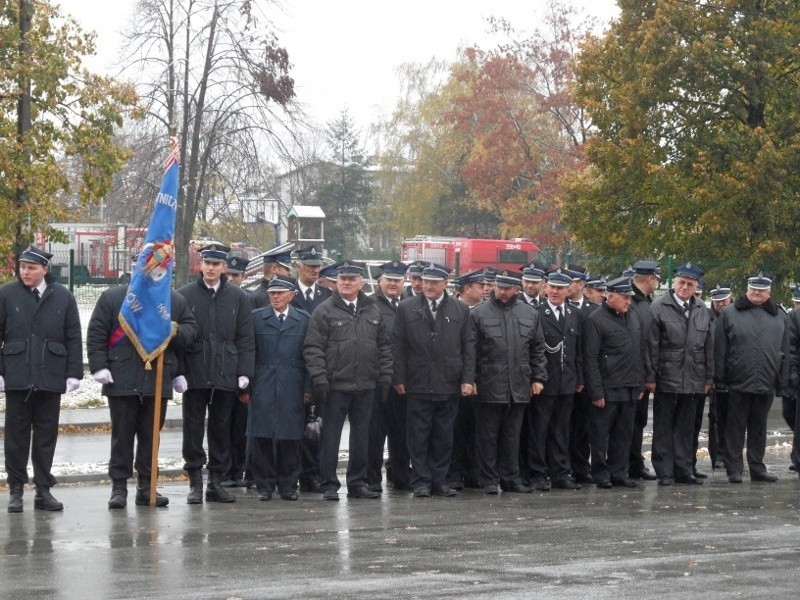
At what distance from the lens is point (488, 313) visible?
13906 mm

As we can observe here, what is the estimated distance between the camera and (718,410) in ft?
51.6

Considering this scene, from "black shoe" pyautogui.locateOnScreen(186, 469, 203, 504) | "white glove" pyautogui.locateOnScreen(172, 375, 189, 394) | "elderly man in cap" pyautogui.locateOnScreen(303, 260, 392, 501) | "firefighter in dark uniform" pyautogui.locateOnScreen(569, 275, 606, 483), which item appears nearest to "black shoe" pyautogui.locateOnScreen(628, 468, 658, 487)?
"firefighter in dark uniform" pyautogui.locateOnScreen(569, 275, 606, 483)

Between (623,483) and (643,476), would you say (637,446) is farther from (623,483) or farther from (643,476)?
(623,483)

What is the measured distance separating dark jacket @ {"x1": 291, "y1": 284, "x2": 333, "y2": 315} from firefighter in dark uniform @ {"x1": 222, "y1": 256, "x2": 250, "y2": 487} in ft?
2.04

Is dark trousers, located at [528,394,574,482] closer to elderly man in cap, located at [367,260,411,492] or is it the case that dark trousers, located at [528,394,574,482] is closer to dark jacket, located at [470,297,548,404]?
dark jacket, located at [470,297,548,404]

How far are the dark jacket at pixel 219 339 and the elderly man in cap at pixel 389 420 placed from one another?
4.57 ft

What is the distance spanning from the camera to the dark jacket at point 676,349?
47.9 ft

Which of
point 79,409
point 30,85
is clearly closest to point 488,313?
point 79,409

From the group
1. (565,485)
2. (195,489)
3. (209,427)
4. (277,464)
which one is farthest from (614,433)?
(195,489)

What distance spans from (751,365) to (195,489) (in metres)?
5.98

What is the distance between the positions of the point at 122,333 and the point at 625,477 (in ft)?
17.5

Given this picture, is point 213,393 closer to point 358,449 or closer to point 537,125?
point 358,449

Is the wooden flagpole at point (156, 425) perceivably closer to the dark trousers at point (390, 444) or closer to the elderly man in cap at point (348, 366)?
the elderly man in cap at point (348, 366)

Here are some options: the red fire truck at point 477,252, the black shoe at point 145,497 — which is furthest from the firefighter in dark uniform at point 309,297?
the red fire truck at point 477,252
